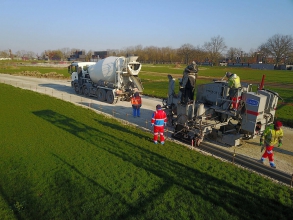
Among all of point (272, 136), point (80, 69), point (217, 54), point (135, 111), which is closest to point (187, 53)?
point (217, 54)

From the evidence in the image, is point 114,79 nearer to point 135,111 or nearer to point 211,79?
point 135,111

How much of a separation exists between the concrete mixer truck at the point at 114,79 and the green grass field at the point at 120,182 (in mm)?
7886

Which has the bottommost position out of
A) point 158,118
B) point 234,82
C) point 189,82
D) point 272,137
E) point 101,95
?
point 101,95

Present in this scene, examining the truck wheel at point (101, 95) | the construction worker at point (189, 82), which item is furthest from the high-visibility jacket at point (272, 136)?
the truck wheel at point (101, 95)

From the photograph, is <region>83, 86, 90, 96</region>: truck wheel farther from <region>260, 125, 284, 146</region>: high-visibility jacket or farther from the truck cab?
<region>260, 125, 284, 146</region>: high-visibility jacket

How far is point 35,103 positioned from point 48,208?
12693mm

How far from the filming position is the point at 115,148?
8.67 meters

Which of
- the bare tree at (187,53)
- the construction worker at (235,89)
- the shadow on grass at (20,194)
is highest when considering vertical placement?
the bare tree at (187,53)

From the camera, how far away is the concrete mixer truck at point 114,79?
17141mm

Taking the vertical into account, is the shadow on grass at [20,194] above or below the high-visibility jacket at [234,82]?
below

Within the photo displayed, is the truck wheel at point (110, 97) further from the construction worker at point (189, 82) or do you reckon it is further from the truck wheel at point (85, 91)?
the construction worker at point (189, 82)

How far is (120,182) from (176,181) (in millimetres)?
1613

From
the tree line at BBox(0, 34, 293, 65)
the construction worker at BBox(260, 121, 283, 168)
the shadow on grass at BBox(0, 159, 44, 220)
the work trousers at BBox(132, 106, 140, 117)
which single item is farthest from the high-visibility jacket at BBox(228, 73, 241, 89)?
the tree line at BBox(0, 34, 293, 65)

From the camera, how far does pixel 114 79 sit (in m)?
17.9
